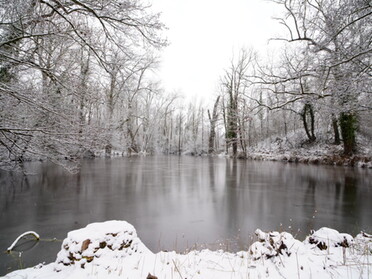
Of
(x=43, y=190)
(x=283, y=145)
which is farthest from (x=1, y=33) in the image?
(x=283, y=145)

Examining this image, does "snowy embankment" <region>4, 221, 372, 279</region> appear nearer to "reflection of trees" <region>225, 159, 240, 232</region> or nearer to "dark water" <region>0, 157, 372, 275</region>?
"dark water" <region>0, 157, 372, 275</region>

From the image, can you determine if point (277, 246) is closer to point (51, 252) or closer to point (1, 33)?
point (51, 252)

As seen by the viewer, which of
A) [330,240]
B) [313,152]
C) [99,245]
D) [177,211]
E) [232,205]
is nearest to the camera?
[99,245]

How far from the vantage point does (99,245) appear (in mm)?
2506

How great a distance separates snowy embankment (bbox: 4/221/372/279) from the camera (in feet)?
7.30

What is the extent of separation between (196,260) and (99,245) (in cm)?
131

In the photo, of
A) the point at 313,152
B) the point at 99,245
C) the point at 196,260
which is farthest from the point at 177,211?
the point at 313,152

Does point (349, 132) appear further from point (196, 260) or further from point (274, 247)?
point (196, 260)

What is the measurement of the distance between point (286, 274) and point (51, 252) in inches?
141

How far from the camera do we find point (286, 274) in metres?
2.30

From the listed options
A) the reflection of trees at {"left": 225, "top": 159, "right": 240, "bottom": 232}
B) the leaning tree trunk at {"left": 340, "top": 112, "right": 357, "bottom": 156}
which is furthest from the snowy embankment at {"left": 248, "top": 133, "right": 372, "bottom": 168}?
the reflection of trees at {"left": 225, "top": 159, "right": 240, "bottom": 232}

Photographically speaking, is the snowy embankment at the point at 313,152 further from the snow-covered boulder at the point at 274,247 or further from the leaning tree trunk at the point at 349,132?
the snow-covered boulder at the point at 274,247

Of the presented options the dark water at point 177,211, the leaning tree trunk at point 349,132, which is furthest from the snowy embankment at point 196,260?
the leaning tree trunk at point 349,132

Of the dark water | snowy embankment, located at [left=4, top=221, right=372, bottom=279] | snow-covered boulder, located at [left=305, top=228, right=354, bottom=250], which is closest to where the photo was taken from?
snowy embankment, located at [left=4, top=221, right=372, bottom=279]
